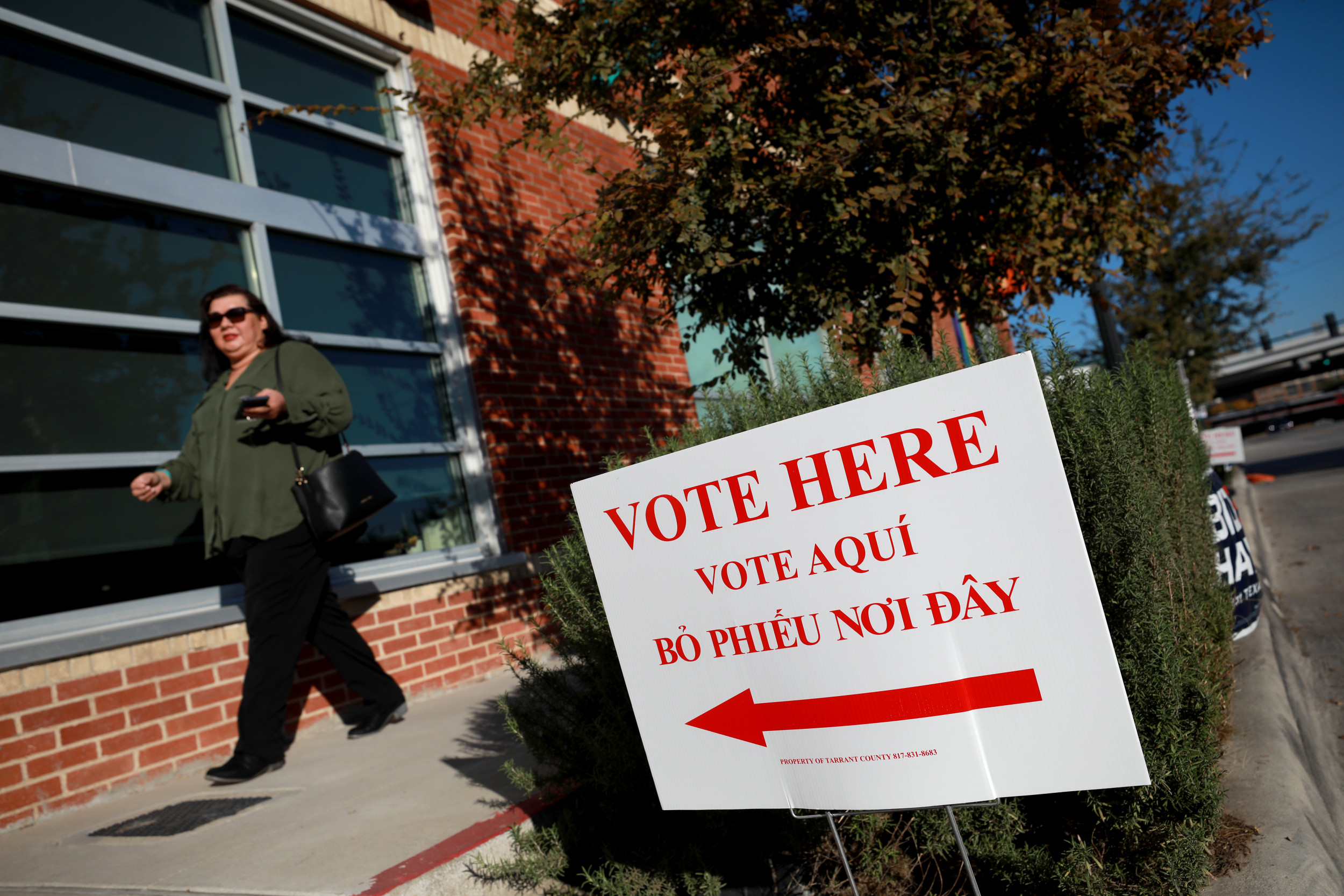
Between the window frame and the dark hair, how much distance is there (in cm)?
51

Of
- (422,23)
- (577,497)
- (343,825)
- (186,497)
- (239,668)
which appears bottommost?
(343,825)

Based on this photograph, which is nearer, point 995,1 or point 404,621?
point 995,1

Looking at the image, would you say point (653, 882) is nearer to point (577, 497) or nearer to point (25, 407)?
point (577, 497)

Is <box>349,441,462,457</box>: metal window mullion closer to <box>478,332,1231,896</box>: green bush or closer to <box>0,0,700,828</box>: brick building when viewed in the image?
<box>0,0,700,828</box>: brick building

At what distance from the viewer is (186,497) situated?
385 cm

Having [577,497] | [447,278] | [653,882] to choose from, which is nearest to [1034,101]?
[577,497]

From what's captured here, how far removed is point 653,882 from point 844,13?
353 cm

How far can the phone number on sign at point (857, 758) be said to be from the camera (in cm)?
169

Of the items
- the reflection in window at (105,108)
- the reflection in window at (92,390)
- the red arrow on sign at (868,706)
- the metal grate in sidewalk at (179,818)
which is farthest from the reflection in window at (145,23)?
the red arrow on sign at (868,706)

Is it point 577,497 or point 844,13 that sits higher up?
point 844,13

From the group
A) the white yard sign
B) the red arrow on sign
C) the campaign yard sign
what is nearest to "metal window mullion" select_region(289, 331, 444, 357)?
the campaign yard sign

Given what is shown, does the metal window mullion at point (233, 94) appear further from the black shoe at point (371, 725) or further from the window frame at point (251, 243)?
the black shoe at point (371, 725)

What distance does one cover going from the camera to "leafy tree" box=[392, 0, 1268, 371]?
3475 millimetres

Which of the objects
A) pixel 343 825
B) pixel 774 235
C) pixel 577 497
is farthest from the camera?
pixel 774 235
